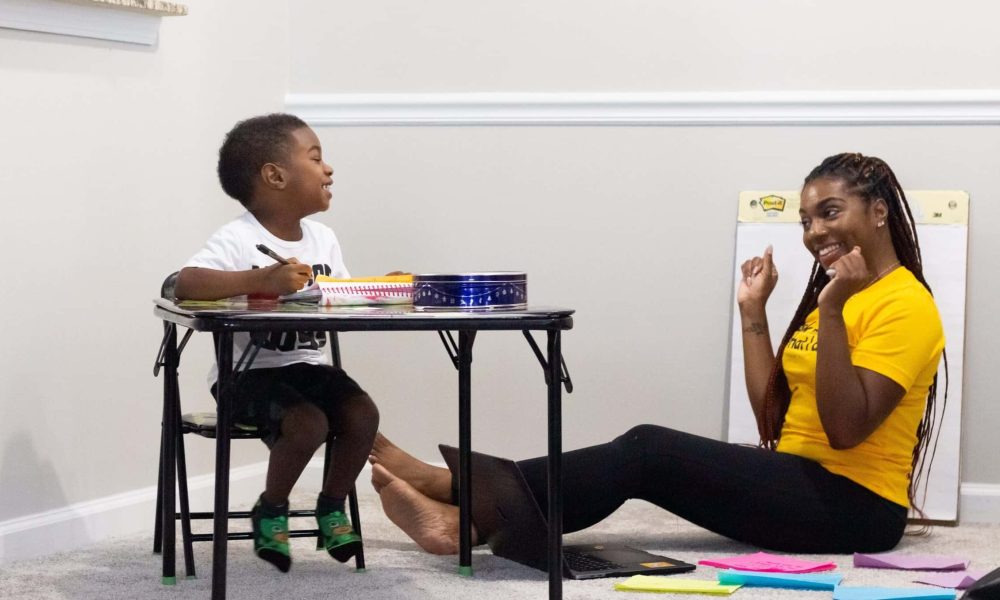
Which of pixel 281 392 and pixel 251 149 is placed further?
pixel 251 149

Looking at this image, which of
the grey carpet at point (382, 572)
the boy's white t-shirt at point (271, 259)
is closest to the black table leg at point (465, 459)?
the grey carpet at point (382, 572)

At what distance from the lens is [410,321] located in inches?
68.7

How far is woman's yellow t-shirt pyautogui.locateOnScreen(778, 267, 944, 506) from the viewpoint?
2447mm

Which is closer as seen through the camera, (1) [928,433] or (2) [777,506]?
(2) [777,506]

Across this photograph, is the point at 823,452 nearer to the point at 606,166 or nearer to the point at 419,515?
the point at 419,515

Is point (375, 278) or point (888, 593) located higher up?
point (375, 278)

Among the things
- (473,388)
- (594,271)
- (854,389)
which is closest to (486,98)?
(594,271)

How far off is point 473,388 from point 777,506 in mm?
980

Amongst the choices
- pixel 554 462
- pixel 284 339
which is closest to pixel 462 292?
pixel 554 462

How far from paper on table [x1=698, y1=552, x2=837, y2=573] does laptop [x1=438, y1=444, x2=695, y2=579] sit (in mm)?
76

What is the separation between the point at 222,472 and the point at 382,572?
2.13 ft

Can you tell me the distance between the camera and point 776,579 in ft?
7.38

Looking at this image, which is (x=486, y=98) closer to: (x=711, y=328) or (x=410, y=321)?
(x=711, y=328)

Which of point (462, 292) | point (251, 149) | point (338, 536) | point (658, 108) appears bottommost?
point (338, 536)
